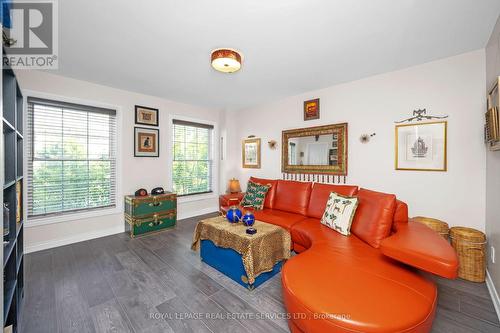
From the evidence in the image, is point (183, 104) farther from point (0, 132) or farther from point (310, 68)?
point (0, 132)

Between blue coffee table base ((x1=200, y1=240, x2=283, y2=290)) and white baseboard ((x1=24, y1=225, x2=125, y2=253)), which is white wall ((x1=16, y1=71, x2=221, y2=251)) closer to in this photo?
white baseboard ((x1=24, y1=225, x2=125, y2=253))

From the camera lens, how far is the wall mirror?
10.9 ft

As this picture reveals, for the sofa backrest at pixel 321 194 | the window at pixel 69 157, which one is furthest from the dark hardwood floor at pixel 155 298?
the sofa backrest at pixel 321 194

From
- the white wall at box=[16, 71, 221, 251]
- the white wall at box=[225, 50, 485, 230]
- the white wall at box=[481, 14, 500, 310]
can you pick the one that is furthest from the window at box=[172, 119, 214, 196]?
the white wall at box=[481, 14, 500, 310]

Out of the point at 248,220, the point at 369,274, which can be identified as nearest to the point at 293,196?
the point at 248,220

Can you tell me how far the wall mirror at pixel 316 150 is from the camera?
10.9ft

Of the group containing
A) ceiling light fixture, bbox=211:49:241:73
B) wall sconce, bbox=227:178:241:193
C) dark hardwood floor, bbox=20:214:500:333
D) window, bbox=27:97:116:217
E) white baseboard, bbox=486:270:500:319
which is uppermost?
ceiling light fixture, bbox=211:49:241:73

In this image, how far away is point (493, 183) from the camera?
1.97 meters

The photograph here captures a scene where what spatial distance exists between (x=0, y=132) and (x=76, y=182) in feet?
9.29

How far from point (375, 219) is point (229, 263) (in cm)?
161

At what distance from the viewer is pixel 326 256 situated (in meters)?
1.79

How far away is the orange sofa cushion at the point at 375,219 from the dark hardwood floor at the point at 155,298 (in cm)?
70

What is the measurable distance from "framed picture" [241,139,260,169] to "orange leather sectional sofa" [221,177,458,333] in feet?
7.78

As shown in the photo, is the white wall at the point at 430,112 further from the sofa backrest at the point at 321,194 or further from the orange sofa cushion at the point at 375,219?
the orange sofa cushion at the point at 375,219
